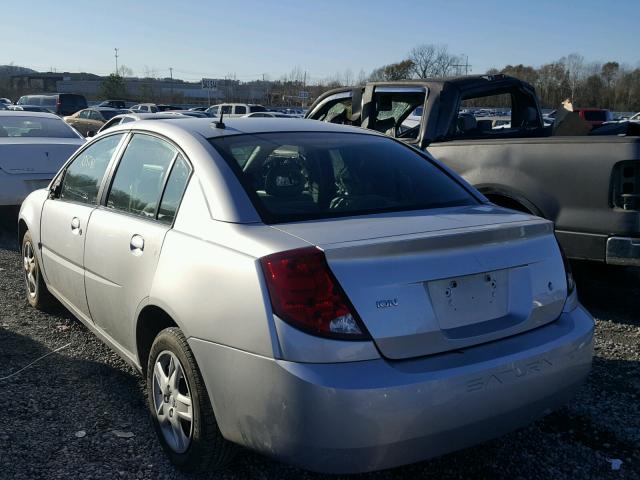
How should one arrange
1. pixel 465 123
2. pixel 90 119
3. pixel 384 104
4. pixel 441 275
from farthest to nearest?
pixel 90 119 → pixel 384 104 → pixel 465 123 → pixel 441 275

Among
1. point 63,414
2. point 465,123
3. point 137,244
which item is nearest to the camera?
point 137,244

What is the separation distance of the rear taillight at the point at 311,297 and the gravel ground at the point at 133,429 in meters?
1.02

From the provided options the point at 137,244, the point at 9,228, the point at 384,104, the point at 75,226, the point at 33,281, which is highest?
the point at 384,104

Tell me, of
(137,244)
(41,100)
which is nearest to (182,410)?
→ (137,244)

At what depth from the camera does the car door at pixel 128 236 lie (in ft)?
10.3

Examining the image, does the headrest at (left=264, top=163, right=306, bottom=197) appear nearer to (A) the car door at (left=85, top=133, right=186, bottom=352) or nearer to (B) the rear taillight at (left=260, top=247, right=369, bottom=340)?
(A) the car door at (left=85, top=133, right=186, bottom=352)

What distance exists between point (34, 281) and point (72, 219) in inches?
55.5

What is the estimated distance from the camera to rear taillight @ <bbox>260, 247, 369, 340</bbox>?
2295mm

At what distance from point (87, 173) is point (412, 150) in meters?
2.13

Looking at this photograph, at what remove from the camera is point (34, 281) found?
17.0 ft

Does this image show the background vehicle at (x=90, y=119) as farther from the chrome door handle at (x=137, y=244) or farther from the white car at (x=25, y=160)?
the chrome door handle at (x=137, y=244)

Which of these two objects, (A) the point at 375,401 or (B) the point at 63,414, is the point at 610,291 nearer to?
(A) the point at 375,401

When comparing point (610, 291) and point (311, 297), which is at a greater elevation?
point (311, 297)

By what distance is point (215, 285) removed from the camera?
2.57 m
